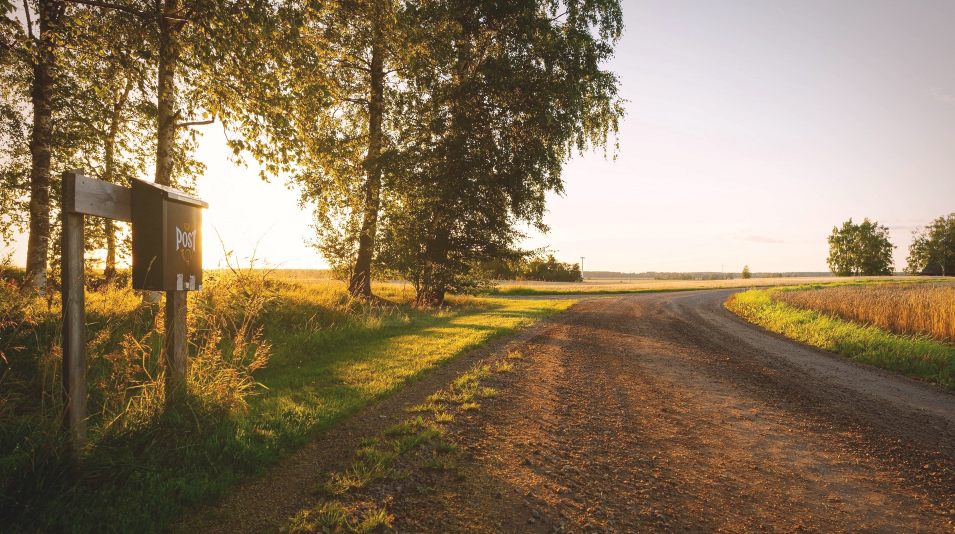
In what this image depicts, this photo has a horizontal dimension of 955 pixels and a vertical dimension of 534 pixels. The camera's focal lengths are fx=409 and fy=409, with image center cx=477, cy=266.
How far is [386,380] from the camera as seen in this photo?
6.83 m

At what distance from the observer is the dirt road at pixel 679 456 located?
3.29m

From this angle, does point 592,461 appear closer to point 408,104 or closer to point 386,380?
point 386,380

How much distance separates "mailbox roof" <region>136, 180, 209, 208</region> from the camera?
4105 mm

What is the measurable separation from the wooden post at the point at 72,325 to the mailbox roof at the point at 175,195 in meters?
0.55

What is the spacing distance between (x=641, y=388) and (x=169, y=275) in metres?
6.89

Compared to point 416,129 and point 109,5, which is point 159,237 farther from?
point 416,129

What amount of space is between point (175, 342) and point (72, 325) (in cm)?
104

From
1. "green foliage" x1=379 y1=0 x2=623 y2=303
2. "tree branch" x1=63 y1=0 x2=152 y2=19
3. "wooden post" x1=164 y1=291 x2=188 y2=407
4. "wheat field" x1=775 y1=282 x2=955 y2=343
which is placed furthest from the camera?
"green foliage" x1=379 y1=0 x2=623 y2=303

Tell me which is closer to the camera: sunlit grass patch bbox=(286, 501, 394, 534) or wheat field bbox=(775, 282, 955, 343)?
sunlit grass patch bbox=(286, 501, 394, 534)

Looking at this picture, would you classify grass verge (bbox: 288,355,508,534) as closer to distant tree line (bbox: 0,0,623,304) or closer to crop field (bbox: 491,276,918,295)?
distant tree line (bbox: 0,0,623,304)

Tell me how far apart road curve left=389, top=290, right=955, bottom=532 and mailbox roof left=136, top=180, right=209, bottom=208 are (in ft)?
12.4

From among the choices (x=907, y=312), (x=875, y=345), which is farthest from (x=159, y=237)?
(x=907, y=312)

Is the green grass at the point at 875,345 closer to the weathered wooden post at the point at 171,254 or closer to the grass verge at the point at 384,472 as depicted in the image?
the grass verge at the point at 384,472

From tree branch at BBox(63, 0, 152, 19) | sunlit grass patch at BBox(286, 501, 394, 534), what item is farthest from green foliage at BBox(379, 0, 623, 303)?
sunlit grass patch at BBox(286, 501, 394, 534)
